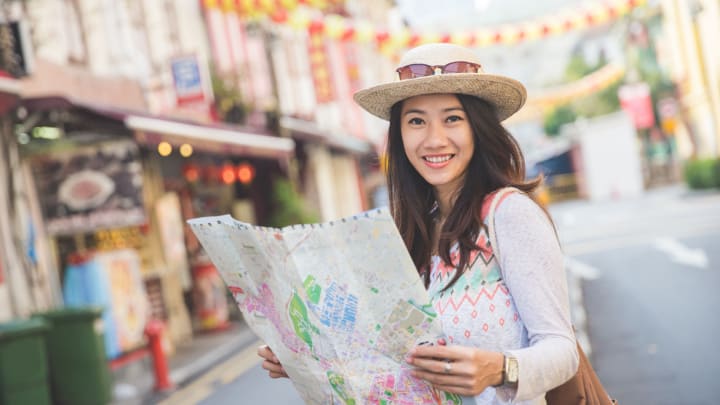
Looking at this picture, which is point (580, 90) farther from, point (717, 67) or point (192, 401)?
point (192, 401)

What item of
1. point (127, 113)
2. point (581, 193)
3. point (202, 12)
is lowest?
point (581, 193)

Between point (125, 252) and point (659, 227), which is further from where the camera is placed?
point (659, 227)

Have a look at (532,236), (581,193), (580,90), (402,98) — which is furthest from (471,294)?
(581,193)

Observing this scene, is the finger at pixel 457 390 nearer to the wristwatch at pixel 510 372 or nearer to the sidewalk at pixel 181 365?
the wristwatch at pixel 510 372

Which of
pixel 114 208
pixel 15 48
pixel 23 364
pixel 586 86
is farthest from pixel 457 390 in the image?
pixel 586 86

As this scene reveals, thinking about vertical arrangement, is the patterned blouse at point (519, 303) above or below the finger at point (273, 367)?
above

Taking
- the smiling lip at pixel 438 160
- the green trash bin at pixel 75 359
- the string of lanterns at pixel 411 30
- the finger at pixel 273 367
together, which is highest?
the string of lanterns at pixel 411 30

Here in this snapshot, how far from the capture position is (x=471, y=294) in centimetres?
183

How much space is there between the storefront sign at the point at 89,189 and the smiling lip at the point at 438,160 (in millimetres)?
8535

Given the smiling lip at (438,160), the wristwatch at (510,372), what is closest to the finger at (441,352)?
the wristwatch at (510,372)

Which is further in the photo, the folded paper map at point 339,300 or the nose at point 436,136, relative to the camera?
the nose at point 436,136

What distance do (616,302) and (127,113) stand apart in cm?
635

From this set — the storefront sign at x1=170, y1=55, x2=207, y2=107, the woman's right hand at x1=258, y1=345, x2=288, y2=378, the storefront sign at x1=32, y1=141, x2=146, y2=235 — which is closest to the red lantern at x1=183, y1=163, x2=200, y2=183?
the storefront sign at x1=170, y1=55, x2=207, y2=107

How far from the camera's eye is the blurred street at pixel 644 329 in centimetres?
589
